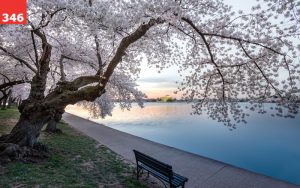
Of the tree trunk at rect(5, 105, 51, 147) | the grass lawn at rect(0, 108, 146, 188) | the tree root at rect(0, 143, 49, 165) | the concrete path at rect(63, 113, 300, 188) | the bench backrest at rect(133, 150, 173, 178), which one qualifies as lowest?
the concrete path at rect(63, 113, 300, 188)

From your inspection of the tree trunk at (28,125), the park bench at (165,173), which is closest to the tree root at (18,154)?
the tree trunk at (28,125)

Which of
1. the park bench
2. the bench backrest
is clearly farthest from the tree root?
the park bench

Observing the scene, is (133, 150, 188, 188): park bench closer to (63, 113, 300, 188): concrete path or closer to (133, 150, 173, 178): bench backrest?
(133, 150, 173, 178): bench backrest

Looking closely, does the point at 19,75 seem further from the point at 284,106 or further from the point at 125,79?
the point at 284,106

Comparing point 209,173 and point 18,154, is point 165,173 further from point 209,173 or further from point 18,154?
point 18,154

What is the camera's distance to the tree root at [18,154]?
870 cm

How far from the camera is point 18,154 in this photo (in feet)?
29.5

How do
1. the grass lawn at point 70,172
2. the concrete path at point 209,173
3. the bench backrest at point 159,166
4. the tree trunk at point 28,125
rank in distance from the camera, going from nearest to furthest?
1. the bench backrest at point 159,166
2. the grass lawn at point 70,172
3. the concrete path at point 209,173
4. the tree trunk at point 28,125

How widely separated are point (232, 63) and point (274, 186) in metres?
4.63

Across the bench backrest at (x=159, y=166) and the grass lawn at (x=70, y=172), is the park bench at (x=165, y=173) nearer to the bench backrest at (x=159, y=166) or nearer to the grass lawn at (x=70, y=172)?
the bench backrest at (x=159, y=166)

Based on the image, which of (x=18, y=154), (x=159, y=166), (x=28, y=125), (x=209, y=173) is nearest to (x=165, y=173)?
(x=159, y=166)

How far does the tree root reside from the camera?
8.70 metres

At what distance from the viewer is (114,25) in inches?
329

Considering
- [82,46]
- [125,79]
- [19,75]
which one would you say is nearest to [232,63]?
[125,79]
